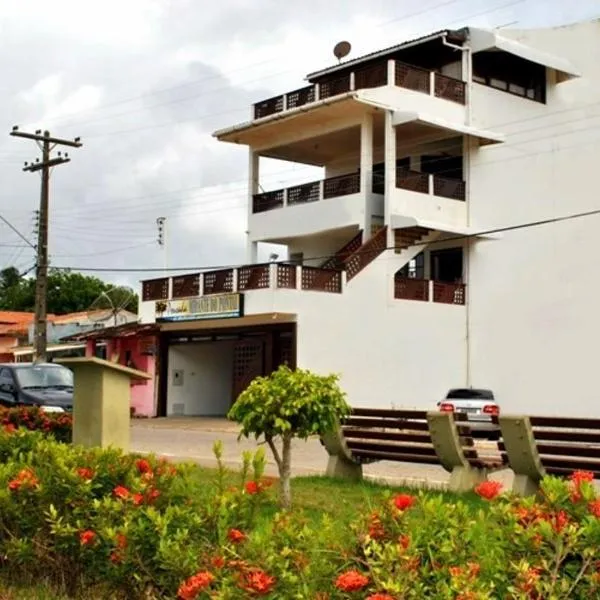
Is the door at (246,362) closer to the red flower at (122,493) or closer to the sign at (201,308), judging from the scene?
the sign at (201,308)

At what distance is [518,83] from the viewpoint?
3462 cm

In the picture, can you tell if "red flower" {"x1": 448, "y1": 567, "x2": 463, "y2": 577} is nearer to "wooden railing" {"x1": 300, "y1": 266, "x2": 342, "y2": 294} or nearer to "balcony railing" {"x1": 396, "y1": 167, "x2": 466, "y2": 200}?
"wooden railing" {"x1": 300, "y1": 266, "x2": 342, "y2": 294}

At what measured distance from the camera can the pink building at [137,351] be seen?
3572 cm

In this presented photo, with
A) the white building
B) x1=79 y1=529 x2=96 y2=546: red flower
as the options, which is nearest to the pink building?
the white building

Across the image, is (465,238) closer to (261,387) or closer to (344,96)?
(344,96)

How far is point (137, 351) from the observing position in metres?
37.1

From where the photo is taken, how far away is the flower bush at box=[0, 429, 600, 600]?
3.45 m

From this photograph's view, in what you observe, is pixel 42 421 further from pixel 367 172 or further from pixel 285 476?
pixel 367 172

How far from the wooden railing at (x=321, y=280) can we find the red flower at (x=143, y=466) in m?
23.9

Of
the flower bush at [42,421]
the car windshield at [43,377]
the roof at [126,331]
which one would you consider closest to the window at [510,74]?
the roof at [126,331]

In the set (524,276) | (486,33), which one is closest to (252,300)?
(524,276)

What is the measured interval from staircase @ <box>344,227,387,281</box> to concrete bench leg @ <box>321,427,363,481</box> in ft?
61.0

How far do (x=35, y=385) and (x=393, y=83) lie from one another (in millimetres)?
15833

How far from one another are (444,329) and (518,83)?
9.25 m
